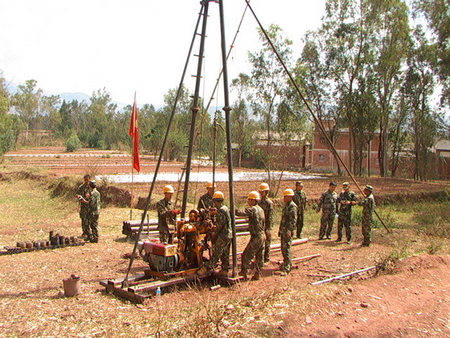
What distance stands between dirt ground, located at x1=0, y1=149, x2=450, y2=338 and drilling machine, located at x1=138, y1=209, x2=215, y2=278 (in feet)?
1.45

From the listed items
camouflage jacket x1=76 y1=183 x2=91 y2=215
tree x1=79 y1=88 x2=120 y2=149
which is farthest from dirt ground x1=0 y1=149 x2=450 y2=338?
tree x1=79 y1=88 x2=120 y2=149

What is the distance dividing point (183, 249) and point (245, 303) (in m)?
1.88

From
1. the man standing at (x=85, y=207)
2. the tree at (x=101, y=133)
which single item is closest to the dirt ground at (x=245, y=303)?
the man standing at (x=85, y=207)

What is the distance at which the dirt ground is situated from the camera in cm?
621

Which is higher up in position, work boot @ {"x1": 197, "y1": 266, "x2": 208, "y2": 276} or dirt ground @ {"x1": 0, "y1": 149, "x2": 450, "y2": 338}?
work boot @ {"x1": 197, "y1": 266, "x2": 208, "y2": 276}

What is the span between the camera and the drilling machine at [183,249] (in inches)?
320

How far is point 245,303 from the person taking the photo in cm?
717

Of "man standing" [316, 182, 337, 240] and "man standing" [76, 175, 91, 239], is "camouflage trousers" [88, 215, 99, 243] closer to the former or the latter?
"man standing" [76, 175, 91, 239]

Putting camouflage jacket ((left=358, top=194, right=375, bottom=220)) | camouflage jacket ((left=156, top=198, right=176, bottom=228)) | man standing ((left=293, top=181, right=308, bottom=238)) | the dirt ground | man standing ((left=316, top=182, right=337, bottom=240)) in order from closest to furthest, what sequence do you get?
the dirt ground → camouflage jacket ((left=156, top=198, right=176, bottom=228)) → camouflage jacket ((left=358, top=194, right=375, bottom=220)) → man standing ((left=293, top=181, right=308, bottom=238)) → man standing ((left=316, top=182, right=337, bottom=240))

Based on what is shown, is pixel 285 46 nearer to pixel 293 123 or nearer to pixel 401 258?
pixel 293 123

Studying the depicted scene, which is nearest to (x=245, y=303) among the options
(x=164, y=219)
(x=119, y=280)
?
(x=119, y=280)

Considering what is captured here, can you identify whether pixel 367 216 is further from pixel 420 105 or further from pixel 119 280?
pixel 420 105

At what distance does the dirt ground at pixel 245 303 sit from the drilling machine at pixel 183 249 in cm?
44

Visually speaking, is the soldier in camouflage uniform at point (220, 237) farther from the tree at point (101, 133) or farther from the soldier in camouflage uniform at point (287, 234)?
the tree at point (101, 133)
